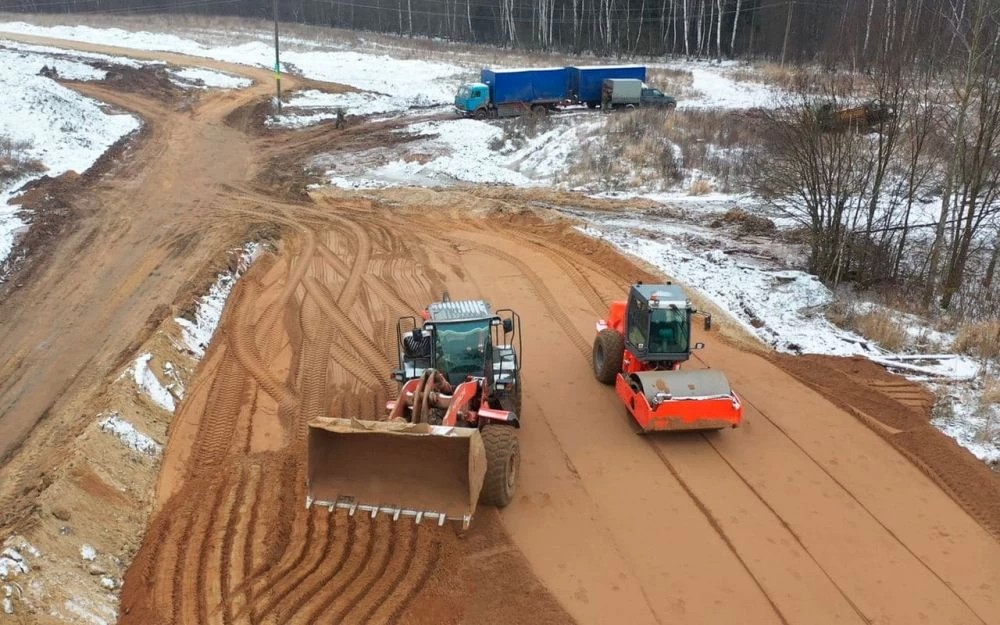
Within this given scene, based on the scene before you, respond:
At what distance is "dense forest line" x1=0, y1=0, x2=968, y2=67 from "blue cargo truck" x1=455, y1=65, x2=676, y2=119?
1296 cm

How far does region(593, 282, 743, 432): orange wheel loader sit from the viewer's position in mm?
10766

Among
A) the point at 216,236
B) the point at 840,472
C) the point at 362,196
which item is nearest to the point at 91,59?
the point at 362,196

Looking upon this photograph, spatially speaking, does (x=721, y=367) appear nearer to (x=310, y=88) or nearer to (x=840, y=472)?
(x=840, y=472)

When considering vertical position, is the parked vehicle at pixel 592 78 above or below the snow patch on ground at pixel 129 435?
above

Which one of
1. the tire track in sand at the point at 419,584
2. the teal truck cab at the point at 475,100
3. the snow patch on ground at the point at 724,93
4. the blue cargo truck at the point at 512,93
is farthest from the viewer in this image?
the snow patch on ground at the point at 724,93

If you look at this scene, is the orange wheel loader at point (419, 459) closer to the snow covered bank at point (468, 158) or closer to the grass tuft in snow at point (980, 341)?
the grass tuft in snow at point (980, 341)

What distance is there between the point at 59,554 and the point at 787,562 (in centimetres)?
781

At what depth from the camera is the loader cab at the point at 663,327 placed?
11.5 meters

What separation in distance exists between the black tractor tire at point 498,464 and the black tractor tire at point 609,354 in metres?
3.67

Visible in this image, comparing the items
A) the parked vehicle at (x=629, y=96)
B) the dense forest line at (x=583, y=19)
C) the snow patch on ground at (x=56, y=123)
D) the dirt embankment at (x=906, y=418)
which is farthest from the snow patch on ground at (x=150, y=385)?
the dense forest line at (x=583, y=19)

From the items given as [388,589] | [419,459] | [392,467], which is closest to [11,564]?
[388,589]

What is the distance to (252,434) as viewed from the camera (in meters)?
11.3

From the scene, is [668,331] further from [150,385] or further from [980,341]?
[150,385]

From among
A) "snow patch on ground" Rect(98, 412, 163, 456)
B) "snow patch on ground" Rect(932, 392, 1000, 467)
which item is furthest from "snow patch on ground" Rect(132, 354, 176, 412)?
"snow patch on ground" Rect(932, 392, 1000, 467)
